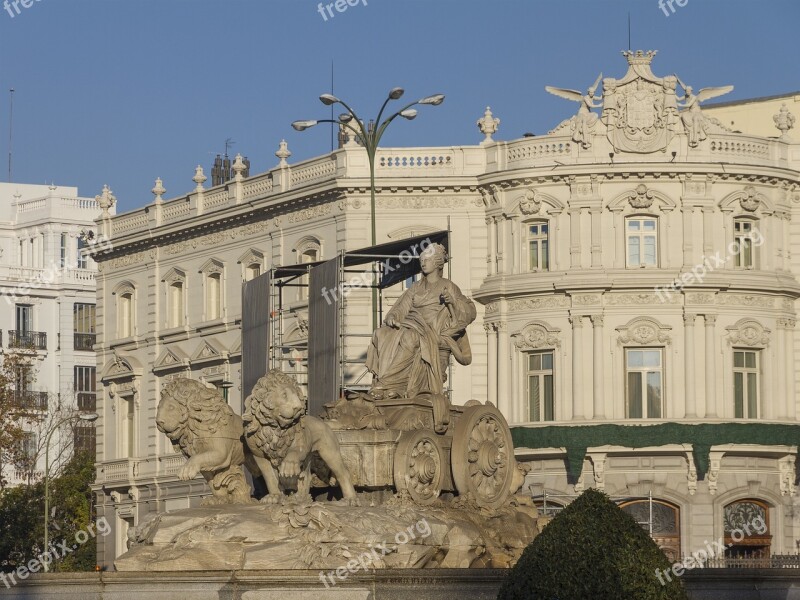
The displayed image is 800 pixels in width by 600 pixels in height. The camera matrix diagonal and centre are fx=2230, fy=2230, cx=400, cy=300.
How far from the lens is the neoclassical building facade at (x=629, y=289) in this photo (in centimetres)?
5712

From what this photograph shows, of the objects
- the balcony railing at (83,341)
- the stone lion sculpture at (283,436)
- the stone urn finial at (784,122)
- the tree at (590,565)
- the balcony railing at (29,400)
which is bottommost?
the tree at (590,565)

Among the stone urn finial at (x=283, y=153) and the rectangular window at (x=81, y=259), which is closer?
the stone urn finial at (x=283, y=153)

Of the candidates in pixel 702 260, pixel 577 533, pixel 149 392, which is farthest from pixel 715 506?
pixel 577 533

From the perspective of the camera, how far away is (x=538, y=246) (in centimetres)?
5941

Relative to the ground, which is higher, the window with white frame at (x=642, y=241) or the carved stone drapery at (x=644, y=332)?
the window with white frame at (x=642, y=241)

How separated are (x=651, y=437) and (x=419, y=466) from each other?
3435 cm

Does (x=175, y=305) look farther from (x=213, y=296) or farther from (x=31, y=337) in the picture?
(x=31, y=337)

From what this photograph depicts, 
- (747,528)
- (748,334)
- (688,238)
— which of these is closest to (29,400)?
(688,238)

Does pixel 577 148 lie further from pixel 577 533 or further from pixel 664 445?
pixel 577 533

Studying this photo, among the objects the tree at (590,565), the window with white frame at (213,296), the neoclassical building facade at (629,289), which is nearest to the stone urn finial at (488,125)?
the neoclassical building facade at (629,289)

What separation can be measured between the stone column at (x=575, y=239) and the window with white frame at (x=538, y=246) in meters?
0.80

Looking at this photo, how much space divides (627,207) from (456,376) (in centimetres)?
634

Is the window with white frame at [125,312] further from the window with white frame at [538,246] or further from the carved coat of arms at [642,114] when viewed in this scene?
the carved coat of arms at [642,114]

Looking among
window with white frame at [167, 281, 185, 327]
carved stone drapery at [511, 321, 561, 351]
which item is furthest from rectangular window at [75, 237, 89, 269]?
carved stone drapery at [511, 321, 561, 351]
